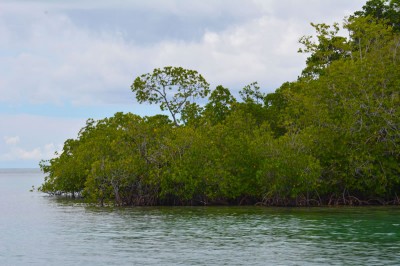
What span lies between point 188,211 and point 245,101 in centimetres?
1956

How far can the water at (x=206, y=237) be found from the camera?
68.6 feet

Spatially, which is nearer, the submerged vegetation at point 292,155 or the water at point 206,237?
the water at point 206,237

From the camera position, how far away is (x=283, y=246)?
23109 millimetres

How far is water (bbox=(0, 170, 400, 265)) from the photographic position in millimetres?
20906

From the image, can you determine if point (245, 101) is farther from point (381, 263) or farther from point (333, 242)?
point (381, 263)

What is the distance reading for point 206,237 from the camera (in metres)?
25.8

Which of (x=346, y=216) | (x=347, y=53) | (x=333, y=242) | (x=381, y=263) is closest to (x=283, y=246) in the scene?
(x=333, y=242)

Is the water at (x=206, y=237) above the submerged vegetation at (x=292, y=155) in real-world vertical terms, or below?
below

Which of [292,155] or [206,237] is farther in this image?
[292,155]

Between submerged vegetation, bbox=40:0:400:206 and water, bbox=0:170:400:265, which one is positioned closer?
water, bbox=0:170:400:265

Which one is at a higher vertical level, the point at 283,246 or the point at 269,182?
the point at 269,182

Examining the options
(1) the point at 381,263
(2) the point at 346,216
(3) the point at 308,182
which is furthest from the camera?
(3) the point at 308,182

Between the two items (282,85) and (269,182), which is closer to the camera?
(269,182)

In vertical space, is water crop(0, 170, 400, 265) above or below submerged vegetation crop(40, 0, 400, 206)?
below
